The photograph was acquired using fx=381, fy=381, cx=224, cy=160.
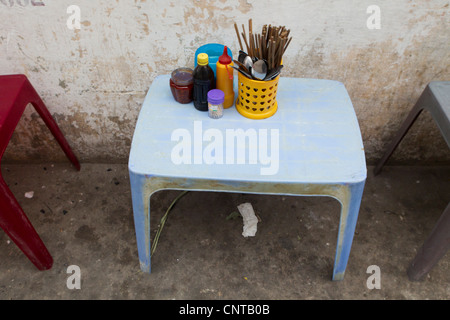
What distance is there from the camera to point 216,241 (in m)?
2.24

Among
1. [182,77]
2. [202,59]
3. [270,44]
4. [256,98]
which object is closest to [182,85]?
[182,77]

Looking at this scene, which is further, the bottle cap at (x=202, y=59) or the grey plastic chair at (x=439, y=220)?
the grey plastic chair at (x=439, y=220)

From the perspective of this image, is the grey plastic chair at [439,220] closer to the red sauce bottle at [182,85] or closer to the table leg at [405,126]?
the table leg at [405,126]

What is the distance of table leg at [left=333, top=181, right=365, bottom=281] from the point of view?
1.61 meters

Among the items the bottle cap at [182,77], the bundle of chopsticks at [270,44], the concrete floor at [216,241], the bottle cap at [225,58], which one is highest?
the bundle of chopsticks at [270,44]

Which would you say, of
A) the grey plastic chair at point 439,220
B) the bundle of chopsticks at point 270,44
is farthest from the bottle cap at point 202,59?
the grey plastic chair at point 439,220

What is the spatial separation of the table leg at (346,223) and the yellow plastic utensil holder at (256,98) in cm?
52

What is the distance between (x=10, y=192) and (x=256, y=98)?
1213 millimetres

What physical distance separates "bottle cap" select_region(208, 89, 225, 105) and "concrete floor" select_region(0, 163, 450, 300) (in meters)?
0.90

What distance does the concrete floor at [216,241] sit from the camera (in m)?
2.03

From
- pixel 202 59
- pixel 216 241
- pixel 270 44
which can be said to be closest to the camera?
pixel 270 44

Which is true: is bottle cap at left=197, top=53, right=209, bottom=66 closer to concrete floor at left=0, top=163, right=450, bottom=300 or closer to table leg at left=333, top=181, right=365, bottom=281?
table leg at left=333, top=181, right=365, bottom=281

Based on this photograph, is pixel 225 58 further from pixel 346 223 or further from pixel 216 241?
pixel 216 241

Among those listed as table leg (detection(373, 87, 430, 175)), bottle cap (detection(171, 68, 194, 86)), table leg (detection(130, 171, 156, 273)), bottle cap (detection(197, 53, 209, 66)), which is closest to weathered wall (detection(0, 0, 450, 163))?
table leg (detection(373, 87, 430, 175))
